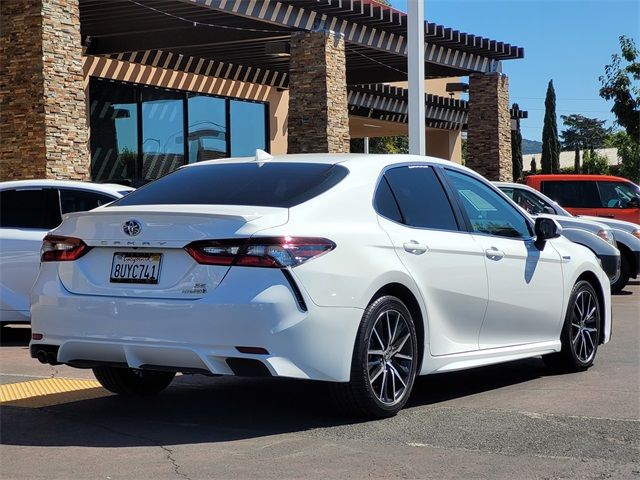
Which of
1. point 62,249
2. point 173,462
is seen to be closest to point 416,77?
point 62,249

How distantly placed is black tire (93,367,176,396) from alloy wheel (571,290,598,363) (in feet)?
10.6

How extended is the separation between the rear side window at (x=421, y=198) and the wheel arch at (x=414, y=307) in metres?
0.49

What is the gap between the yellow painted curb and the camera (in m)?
7.12

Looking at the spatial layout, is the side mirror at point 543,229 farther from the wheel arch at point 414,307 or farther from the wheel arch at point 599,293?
the wheel arch at point 414,307

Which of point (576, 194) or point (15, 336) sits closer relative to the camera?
point (15, 336)

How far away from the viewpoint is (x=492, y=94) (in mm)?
32906

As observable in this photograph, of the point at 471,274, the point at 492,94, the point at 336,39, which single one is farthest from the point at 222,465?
the point at 492,94

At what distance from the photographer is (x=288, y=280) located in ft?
19.1

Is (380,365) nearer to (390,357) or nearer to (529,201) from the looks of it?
(390,357)

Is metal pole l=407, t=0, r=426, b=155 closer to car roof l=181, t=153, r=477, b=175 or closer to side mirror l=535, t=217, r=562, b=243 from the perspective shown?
side mirror l=535, t=217, r=562, b=243

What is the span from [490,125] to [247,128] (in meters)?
7.48

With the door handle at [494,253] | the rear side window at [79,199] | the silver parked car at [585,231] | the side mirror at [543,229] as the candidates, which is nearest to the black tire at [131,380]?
the door handle at [494,253]

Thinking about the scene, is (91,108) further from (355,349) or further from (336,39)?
(355,349)

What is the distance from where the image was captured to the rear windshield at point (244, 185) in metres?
6.41
